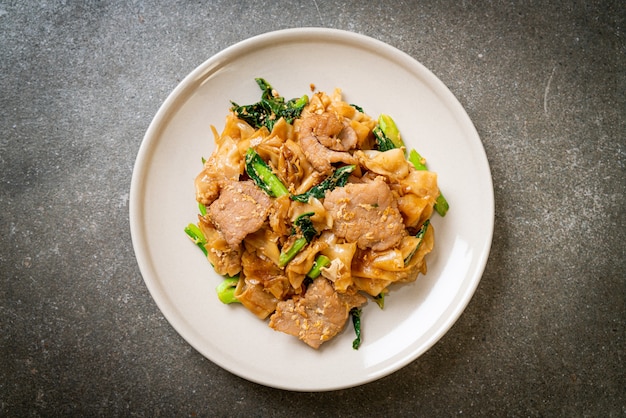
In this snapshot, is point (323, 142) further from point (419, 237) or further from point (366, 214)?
point (419, 237)

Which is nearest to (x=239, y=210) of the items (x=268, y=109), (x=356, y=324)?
(x=268, y=109)

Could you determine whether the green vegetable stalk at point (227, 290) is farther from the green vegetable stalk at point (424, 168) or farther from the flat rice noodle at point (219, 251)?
the green vegetable stalk at point (424, 168)

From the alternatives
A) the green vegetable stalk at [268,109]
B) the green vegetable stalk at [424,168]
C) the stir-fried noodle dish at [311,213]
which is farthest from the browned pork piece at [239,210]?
the green vegetable stalk at [424,168]

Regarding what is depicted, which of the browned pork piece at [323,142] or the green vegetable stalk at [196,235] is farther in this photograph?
the green vegetable stalk at [196,235]

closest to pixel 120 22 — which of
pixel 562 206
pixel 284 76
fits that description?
pixel 284 76

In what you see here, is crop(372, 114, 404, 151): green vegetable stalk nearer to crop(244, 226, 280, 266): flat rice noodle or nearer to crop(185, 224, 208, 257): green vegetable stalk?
crop(244, 226, 280, 266): flat rice noodle

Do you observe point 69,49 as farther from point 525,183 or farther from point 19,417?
point 525,183
